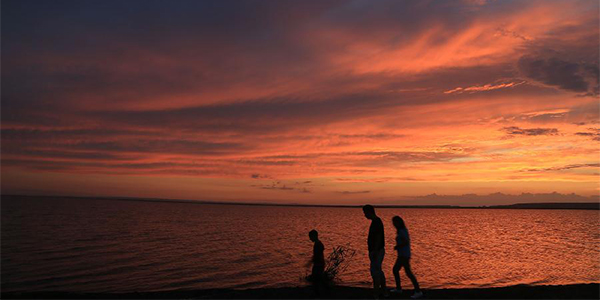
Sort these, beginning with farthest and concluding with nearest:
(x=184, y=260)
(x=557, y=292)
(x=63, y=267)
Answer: (x=184, y=260), (x=63, y=267), (x=557, y=292)

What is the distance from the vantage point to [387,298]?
10.9 m

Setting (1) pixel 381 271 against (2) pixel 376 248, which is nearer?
(2) pixel 376 248

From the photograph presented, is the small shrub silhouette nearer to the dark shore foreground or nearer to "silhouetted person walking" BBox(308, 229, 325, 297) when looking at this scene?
"silhouetted person walking" BBox(308, 229, 325, 297)

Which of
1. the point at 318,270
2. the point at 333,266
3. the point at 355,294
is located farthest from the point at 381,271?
the point at 333,266

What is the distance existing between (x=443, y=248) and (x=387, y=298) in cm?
2493

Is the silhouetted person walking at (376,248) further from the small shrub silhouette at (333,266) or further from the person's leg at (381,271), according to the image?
the small shrub silhouette at (333,266)

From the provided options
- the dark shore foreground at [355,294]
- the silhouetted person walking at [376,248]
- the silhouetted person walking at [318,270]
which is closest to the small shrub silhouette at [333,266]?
the silhouetted person walking at [318,270]

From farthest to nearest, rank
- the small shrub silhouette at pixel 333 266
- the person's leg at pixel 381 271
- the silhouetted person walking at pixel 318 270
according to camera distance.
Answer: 1. the small shrub silhouette at pixel 333 266
2. the silhouetted person walking at pixel 318 270
3. the person's leg at pixel 381 271

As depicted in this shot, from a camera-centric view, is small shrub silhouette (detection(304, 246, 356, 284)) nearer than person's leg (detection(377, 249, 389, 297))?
No

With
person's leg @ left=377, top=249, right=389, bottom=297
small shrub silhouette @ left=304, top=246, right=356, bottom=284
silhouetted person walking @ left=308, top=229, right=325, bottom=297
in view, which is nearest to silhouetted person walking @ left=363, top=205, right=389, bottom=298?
person's leg @ left=377, top=249, right=389, bottom=297

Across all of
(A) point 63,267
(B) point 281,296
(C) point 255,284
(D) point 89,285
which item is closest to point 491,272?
(C) point 255,284

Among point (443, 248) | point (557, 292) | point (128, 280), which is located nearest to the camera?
point (557, 292)

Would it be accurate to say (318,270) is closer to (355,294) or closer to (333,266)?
(355,294)

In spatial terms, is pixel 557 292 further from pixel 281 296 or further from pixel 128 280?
pixel 128 280
